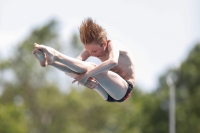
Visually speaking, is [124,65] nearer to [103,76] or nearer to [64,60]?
[103,76]

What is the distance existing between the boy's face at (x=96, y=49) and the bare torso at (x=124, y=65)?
4.9 inches

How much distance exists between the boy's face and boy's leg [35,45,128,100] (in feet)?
1.09

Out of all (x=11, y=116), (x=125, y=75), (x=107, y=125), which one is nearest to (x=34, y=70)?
(x=11, y=116)

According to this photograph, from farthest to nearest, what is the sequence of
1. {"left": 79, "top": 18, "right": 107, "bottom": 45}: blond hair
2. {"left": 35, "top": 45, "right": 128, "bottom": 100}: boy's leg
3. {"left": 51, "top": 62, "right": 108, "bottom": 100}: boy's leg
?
{"left": 79, "top": 18, "right": 107, "bottom": 45}: blond hair → {"left": 51, "top": 62, "right": 108, "bottom": 100}: boy's leg → {"left": 35, "top": 45, "right": 128, "bottom": 100}: boy's leg

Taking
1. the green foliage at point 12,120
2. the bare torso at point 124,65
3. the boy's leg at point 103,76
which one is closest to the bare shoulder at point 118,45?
the bare torso at point 124,65

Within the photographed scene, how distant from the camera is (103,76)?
1065 centimetres

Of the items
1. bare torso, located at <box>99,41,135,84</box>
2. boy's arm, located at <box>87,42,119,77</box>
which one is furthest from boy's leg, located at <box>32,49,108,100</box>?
bare torso, located at <box>99,41,135,84</box>

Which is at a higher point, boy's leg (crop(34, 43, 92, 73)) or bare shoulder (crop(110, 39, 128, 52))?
bare shoulder (crop(110, 39, 128, 52))

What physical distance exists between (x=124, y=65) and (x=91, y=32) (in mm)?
1008

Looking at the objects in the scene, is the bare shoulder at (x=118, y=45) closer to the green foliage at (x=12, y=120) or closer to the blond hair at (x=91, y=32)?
the blond hair at (x=91, y=32)

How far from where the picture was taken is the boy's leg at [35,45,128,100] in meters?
9.80

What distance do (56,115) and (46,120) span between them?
156 cm

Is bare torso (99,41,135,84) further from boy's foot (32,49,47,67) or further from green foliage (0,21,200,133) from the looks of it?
green foliage (0,21,200,133)

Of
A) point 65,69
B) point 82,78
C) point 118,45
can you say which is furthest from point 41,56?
point 118,45
